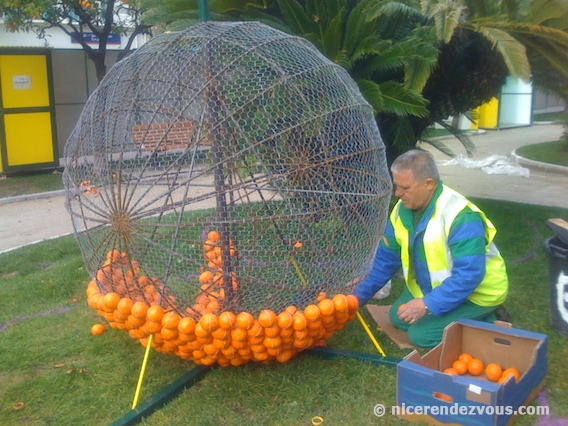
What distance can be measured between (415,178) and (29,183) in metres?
9.88

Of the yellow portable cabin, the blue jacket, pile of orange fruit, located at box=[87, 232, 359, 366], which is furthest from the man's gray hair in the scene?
the yellow portable cabin

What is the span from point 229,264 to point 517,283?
2.92 meters

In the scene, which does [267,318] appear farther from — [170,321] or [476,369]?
[476,369]

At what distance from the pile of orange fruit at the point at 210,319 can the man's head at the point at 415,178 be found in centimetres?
74

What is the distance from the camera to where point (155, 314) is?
339 centimetres

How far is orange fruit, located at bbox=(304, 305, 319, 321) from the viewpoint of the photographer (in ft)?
11.4

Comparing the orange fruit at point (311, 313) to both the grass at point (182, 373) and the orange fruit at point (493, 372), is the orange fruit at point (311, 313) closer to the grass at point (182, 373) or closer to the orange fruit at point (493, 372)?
the grass at point (182, 373)

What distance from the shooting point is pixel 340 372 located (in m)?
3.96

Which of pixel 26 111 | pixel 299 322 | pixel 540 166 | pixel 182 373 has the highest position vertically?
pixel 26 111

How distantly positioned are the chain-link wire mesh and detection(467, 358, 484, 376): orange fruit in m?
0.81

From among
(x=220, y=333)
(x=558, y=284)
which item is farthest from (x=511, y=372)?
(x=220, y=333)

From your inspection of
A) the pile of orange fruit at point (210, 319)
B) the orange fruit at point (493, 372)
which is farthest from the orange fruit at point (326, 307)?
the orange fruit at point (493, 372)

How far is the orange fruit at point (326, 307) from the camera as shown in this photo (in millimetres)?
3516

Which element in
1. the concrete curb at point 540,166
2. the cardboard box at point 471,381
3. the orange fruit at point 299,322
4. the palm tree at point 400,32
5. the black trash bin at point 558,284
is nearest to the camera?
the cardboard box at point 471,381
